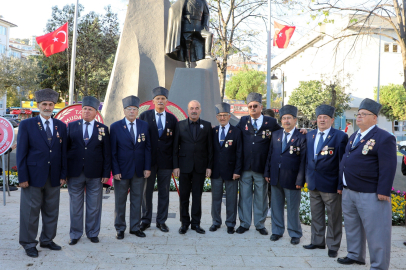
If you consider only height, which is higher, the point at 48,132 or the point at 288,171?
the point at 48,132

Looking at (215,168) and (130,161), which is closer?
(130,161)

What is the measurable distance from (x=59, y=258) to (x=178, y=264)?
1.51 meters

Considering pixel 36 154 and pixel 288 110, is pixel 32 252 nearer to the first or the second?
pixel 36 154

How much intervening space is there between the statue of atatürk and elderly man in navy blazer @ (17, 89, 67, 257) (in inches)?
213

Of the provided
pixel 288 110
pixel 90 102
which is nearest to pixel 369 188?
pixel 288 110

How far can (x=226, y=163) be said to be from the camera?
565 cm

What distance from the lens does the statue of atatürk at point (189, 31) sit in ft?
30.5

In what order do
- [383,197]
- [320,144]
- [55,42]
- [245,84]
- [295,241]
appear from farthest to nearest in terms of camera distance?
1. [245,84]
2. [55,42]
3. [295,241]
4. [320,144]
5. [383,197]

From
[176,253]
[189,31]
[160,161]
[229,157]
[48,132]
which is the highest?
[189,31]

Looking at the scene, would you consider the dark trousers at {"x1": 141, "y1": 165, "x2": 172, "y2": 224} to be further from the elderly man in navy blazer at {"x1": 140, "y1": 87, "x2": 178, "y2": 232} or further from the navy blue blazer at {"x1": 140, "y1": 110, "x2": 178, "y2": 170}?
the navy blue blazer at {"x1": 140, "y1": 110, "x2": 178, "y2": 170}

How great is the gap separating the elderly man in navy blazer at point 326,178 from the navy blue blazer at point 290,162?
228mm

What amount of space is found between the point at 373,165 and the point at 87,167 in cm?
376

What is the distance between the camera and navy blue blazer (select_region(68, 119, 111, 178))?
197 inches

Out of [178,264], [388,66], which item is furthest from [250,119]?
[388,66]
